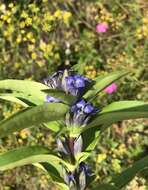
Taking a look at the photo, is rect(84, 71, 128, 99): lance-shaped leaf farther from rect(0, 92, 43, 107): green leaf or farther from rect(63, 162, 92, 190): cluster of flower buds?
rect(63, 162, 92, 190): cluster of flower buds

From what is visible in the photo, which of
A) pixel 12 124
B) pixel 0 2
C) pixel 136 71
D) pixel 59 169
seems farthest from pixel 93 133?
pixel 0 2

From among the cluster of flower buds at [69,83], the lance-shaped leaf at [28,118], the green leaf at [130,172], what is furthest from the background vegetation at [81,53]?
the lance-shaped leaf at [28,118]

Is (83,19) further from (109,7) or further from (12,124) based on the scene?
(12,124)

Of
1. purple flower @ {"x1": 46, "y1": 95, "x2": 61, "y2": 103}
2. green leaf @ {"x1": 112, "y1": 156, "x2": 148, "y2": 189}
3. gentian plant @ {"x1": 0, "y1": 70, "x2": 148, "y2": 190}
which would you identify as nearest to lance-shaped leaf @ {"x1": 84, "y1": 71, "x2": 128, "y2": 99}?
gentian plant @ {"x1": 0, "y1": 70, "x2": 148, "y2": 190}

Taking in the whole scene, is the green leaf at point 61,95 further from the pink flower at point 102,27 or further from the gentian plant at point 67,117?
the pink flower at point 102,27

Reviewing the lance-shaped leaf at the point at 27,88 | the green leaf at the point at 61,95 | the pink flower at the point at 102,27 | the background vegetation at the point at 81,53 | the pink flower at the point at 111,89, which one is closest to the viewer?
the green leaf at the point at 61,95

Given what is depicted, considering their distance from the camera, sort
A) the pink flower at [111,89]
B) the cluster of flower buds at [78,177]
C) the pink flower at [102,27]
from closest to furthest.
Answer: the cluster of flower buds at [78,177]
the pink flower at [111,89]
the pink flower at [102,27]
